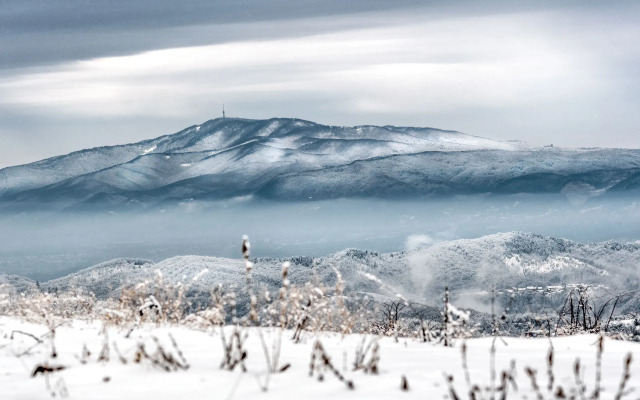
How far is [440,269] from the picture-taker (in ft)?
82.0

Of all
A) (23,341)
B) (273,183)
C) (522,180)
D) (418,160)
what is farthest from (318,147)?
(23,341)

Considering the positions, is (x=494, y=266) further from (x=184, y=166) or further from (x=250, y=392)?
(x=184, y=166)

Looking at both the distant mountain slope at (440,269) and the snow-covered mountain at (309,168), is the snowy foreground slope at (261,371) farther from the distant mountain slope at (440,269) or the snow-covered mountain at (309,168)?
the snow-covered mountain at (309,168)

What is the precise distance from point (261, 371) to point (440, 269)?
2030cm

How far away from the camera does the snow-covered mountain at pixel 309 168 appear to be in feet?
222

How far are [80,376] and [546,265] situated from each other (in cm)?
2155

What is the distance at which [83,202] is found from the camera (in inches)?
3588

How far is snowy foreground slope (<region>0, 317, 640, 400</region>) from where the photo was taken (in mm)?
4703

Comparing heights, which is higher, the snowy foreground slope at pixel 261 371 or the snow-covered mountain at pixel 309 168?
the snow-covered mountain at pixel 309 168

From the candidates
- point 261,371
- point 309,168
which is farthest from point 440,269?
point 309,168

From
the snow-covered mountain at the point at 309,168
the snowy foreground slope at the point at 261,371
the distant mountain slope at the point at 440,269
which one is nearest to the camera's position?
the snowy foreground slope at the point at 261,371

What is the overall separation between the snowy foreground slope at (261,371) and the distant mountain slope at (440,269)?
48.7ft

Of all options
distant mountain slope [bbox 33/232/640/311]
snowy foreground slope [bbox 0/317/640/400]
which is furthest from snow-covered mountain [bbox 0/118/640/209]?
snowy foreground slope [bbox 0/317/640/400]

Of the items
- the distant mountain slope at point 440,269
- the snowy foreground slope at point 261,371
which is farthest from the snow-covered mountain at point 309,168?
the snowy foreground slope at point 261,371
